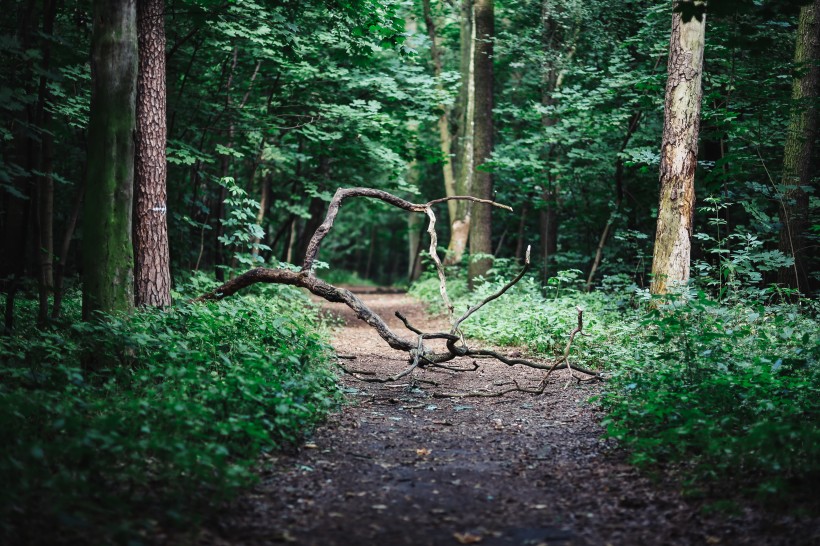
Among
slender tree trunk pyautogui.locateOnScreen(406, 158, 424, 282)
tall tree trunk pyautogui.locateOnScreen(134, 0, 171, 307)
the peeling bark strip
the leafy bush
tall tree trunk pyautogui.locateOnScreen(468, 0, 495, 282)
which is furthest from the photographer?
slender tree trunk pyautogui.locateOnScreen(406, 158, 424, 282)

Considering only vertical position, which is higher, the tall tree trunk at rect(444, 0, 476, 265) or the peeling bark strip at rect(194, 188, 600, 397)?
the tall tree trunk at rect(444, 0, 476, 265)

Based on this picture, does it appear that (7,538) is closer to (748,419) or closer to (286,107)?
(748,419)

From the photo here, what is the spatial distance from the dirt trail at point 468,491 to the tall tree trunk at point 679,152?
150 inches

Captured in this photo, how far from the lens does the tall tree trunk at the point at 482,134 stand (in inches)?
624

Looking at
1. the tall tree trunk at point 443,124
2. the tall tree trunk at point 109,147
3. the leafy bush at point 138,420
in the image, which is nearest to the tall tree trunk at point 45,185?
the leafy bush at point 138,420

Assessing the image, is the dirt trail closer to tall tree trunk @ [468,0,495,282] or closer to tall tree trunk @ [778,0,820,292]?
tall tree trunk @ [778,0,820,292]

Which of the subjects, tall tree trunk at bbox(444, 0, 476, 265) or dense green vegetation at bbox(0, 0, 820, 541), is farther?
tall tree trunk at bbox(444, 0, 476, 265)

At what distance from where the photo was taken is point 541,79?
676 inches

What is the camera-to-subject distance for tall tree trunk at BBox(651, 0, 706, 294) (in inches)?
371

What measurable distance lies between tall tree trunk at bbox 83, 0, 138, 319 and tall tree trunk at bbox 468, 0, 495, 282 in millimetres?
10458

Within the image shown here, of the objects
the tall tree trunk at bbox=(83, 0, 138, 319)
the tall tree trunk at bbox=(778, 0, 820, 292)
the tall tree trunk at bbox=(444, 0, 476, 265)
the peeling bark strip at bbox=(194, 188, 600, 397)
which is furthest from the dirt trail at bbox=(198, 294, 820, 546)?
the tall tree trunk at bbox=(444, 0, 476, 265)

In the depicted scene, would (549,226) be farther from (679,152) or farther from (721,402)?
(721,402)

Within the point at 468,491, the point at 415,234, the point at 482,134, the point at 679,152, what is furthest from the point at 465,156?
the point at 468,491

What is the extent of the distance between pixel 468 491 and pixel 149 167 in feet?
19.2
